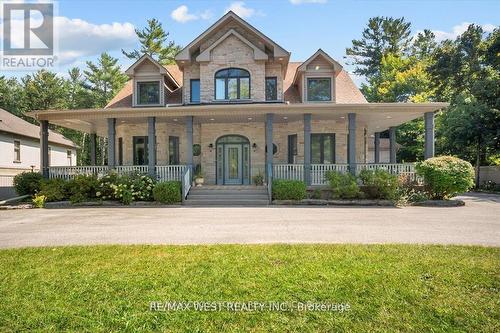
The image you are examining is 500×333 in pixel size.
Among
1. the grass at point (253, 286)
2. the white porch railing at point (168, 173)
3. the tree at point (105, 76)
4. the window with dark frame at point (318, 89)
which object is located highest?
the tree at point (105, 76)

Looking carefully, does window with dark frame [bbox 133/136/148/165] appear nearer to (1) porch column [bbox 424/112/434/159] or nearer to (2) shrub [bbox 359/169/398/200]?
(2) shrub [bbox 359/169/398/200]

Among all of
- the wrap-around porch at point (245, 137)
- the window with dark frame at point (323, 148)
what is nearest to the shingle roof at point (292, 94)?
the wrap-around porch at point (245, 137)

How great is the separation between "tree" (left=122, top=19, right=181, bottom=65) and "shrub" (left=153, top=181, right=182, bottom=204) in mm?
27415

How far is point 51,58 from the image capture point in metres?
16.5

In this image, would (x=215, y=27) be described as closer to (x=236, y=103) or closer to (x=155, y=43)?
(x=236, y=103)

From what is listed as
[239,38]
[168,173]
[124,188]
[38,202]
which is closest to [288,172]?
[168,173]

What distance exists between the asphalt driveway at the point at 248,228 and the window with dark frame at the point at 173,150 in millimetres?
7139

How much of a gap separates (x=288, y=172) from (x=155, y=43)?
29650 mm

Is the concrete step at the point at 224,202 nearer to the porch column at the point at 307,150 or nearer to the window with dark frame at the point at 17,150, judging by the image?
the porch column at the point at 307,150

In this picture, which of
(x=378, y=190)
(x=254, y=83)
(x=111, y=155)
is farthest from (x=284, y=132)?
(x=111, y=155)

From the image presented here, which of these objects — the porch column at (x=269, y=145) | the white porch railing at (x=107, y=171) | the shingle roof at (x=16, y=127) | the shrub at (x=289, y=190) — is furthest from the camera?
the shingle roof at (x=16, y=127)

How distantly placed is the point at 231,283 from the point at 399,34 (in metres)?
45.9

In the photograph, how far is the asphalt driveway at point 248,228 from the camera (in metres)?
6.39

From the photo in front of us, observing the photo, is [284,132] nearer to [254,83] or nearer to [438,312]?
[254,83]
